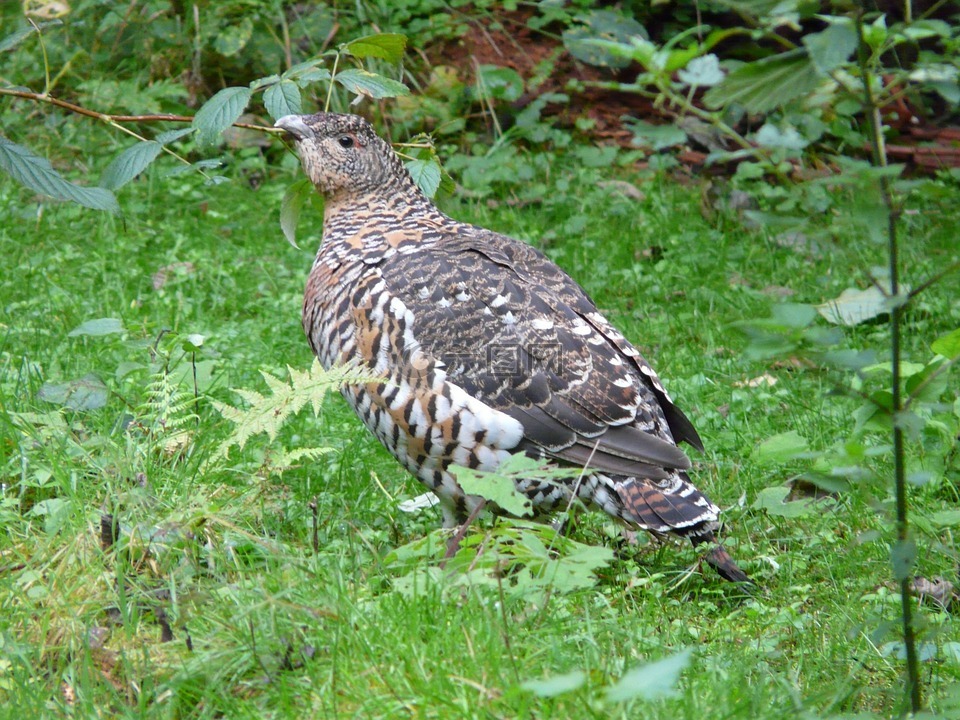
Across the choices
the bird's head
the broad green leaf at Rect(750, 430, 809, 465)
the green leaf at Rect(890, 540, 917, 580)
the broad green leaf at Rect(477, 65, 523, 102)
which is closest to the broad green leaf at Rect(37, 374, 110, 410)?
the bird's head

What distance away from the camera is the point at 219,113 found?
3574mm

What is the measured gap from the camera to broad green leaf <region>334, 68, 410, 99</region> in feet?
12.7

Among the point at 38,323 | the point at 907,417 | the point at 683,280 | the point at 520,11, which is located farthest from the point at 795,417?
the point at 520,11

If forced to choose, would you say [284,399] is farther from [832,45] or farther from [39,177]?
[832,45]

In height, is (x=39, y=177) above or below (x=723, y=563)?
above

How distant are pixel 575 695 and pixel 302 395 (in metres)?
1.35

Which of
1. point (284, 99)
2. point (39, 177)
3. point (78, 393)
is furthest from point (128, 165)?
point (78, 393)

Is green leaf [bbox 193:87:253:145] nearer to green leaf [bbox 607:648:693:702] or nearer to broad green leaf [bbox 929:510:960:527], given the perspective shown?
green leaf [bbox 607:648:693:702]

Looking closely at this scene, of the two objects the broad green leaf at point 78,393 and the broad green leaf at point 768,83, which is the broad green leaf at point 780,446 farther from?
the broad green leaf at point 78,393

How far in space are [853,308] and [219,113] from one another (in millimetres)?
3742

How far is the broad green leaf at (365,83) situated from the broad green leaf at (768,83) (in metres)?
1.83

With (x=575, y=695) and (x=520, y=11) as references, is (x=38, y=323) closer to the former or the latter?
(x=575, y=695)

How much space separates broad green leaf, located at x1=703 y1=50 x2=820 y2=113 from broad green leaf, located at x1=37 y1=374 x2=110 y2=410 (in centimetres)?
288

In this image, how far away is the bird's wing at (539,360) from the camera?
3.97 meters
